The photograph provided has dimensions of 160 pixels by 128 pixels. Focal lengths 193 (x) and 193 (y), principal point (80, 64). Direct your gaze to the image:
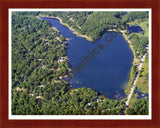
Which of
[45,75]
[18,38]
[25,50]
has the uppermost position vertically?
[18,38]

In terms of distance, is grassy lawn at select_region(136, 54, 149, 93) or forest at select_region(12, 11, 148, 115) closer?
forest at select_region(12, 11, 148, 115)

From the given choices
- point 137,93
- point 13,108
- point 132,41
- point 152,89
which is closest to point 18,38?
point 13,108

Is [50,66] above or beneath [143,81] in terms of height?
above

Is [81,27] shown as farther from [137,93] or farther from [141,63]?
[137,93]

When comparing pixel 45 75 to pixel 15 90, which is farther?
pixel 45 75

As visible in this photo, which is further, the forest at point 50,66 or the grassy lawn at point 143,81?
the grassy lawn at point 143,81

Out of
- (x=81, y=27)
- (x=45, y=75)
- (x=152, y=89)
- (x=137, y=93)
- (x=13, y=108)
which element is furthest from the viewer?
(x=81, y=27)

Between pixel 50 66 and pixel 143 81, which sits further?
pixel 50 66

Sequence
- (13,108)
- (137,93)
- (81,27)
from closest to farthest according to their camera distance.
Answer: (13,108) < (137,93) < (81,27)
